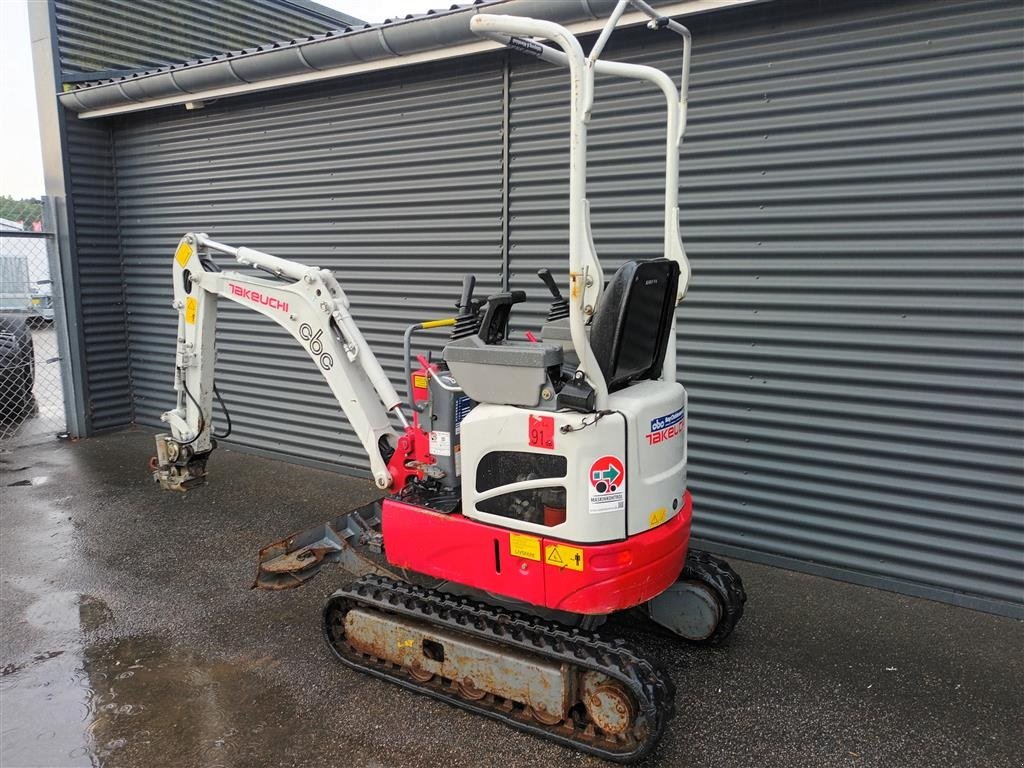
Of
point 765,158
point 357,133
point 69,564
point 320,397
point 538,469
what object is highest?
point 357,133

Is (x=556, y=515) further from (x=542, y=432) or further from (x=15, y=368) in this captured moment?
(x=15, y=368)

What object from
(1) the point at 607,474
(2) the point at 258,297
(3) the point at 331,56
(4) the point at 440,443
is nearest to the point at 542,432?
(1) the point at 607,474

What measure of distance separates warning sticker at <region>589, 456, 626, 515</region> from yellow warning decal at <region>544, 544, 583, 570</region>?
0.20 m

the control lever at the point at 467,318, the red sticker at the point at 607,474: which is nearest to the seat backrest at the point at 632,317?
the red sticker at the point at 607,474

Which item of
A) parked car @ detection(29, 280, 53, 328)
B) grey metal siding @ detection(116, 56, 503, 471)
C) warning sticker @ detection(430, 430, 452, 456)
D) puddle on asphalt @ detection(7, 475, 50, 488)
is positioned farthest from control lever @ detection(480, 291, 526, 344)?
parked car @ detection(29, 280, 53, 328)

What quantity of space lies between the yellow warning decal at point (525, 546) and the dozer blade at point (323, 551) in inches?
38.6

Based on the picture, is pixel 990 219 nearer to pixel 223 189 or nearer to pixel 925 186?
pixel 925 186

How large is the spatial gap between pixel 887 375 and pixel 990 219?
1024mm

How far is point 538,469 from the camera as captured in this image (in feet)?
10.6

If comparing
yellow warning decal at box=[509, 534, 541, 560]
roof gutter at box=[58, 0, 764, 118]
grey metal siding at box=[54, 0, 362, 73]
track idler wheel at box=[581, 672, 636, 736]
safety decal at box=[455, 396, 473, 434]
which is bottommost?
track idler wheel at box=[581, 672, 636, 736]

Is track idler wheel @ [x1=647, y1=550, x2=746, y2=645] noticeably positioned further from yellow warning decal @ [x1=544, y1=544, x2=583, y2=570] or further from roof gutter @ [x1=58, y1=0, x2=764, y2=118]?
roof gutter @ [x1=58, y1=0, x2=764, y2=118]

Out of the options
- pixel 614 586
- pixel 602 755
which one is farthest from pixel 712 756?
pixel 614 586

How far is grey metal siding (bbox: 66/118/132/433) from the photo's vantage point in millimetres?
8172

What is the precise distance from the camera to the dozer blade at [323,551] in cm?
402
